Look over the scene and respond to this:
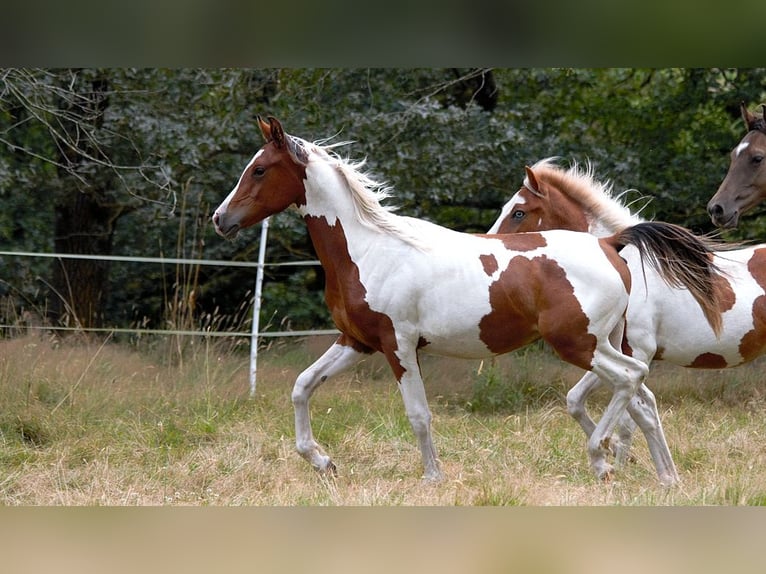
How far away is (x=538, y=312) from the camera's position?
5246 millimetres

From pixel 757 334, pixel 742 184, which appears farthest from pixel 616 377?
pixel 742 184

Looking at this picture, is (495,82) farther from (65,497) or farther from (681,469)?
(65,497)

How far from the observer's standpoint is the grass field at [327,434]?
5.07 m

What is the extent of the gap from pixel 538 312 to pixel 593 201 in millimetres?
1486

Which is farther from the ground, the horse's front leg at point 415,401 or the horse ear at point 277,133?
the horse ear at point 277,133

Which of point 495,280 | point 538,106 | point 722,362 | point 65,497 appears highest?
point 538,106

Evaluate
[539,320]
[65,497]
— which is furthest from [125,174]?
[539,320]

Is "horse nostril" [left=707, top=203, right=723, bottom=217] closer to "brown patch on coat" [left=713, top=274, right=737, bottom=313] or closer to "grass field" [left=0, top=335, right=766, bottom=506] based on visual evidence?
"brown patch on coat" [left=713, top=274, right=737, bottom=313]


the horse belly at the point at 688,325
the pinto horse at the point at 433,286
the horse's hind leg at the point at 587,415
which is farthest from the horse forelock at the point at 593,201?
the horse's hind leg at the point at 587,415

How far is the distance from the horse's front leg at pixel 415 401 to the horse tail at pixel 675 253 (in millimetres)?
1506

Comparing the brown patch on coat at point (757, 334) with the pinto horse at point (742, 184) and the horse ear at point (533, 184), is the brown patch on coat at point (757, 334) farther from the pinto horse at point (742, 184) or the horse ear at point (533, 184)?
the horse ear at point (533, 184)

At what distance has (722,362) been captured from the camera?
595 cm

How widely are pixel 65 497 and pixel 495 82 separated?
7092 millimetres

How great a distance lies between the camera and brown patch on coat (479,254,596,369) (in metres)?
5.17
